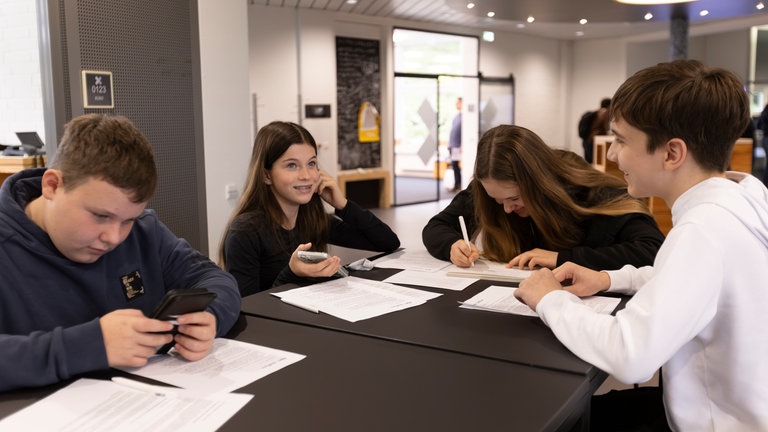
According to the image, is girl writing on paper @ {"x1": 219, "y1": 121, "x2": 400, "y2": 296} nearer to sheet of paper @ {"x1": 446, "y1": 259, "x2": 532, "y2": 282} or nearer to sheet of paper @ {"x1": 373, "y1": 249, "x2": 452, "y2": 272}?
sheet of paper @ {"x1": 373, "y1": 249, "x2": 452, "y2": 272}

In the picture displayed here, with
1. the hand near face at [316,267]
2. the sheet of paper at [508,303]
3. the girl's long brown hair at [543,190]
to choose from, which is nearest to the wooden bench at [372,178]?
the girl's long brown hair at [543,190]

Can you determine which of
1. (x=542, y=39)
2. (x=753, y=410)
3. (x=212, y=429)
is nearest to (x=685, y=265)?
(x=753, y=410)

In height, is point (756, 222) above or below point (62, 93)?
below

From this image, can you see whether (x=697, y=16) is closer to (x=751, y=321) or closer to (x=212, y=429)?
(x=751, y=321)

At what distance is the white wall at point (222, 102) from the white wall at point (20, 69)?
241 centimetres

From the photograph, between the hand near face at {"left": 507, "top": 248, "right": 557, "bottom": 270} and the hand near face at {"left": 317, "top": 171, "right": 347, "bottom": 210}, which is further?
the hand near face at {"left": 317, "top": 171, "right": 347, "bottom": 210}

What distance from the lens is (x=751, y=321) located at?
4.00 feet

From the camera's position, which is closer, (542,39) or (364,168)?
(364,168)

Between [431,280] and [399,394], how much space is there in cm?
90

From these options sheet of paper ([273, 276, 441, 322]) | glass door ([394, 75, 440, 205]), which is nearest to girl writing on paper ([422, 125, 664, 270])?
sheet of paper ([273, 276, 441, 322])

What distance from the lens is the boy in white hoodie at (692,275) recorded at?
1184 millimetres

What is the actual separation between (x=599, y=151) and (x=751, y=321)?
23.7 ft

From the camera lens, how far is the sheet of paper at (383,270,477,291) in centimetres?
194

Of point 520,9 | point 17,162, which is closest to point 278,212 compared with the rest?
point 17,162
